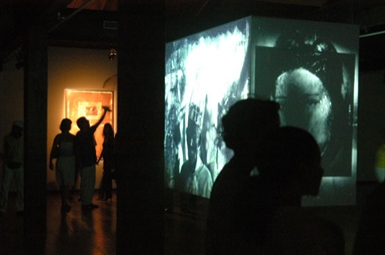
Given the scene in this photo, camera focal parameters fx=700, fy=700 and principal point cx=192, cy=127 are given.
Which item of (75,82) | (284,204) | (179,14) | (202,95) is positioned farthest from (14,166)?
(284,204)

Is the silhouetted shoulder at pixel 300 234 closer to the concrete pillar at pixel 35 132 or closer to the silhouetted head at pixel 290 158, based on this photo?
the silhouetted head at pixel 290 158

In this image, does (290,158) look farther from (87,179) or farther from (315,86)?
(87,179)

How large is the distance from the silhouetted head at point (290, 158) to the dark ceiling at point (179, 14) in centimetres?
646

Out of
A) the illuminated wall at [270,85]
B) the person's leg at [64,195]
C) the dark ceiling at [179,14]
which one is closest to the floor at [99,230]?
the person's leg at [64,195]

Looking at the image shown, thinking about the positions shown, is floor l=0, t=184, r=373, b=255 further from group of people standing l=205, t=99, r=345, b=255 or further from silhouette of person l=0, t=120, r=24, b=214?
group of people standing l=205, t=99, r=345, b=255

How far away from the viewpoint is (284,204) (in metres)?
2.30

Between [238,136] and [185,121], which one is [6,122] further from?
[238,136]

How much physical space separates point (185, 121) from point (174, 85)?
467 mm

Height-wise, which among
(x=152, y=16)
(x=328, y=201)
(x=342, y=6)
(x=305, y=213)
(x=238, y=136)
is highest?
(x=342, y=6)

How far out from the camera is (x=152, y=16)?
4.63 m

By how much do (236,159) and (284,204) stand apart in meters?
0.34

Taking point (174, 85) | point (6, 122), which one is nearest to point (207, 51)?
point (174, 85)

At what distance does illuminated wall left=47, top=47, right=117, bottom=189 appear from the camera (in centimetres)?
1983

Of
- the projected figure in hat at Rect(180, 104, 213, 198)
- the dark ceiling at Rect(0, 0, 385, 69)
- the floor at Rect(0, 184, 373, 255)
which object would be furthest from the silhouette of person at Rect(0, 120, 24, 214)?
the projected figure in hat at Rect(180, 104, 213, 198)
